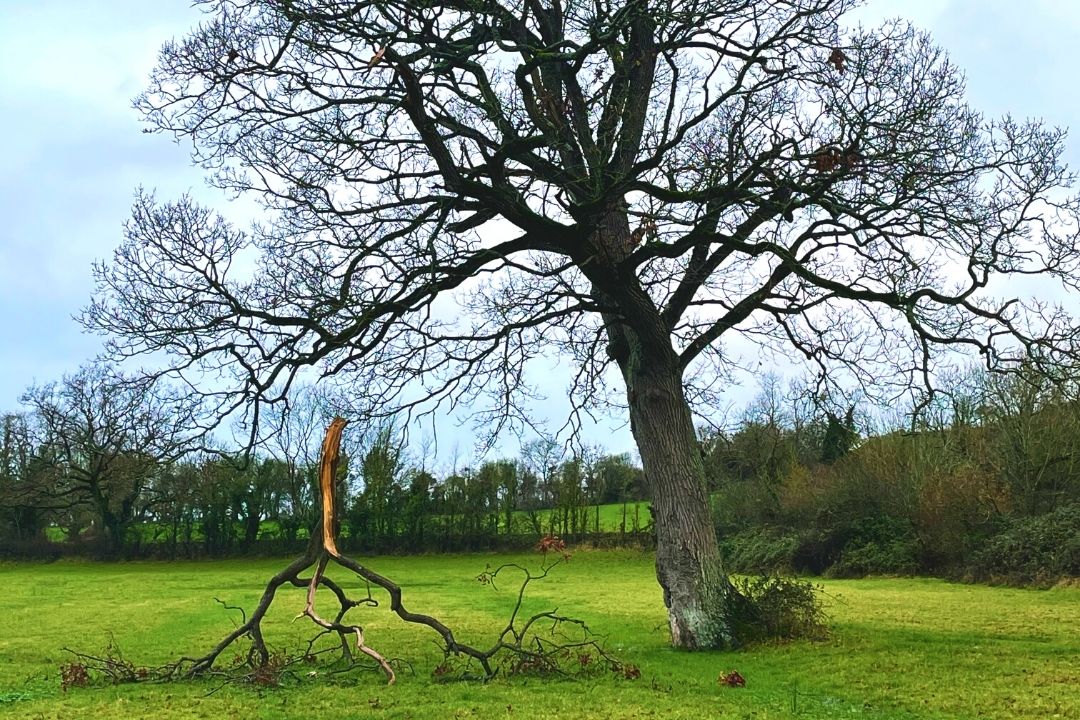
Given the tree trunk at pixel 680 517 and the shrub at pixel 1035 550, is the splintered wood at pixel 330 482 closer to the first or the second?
the tree trunk at pixel 680 517

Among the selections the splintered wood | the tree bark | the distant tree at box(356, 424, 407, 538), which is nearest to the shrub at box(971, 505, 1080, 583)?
the tree bark

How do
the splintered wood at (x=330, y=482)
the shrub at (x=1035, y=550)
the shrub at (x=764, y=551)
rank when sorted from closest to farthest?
the splintered wood at (x=330, y=482), the shrub at (x=1035, y=550), the shrub at (x=764, y=551)

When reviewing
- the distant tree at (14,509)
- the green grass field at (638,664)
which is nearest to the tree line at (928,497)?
the green grass field at (638,664)

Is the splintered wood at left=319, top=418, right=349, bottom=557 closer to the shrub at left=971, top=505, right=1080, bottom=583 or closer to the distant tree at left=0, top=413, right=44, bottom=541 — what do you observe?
the shrub at left=971, top=505, right=1080, bottom=583

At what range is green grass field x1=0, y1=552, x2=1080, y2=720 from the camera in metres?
8.06

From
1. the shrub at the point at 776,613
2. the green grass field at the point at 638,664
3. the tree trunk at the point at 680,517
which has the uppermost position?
the tree trunk at the point at 680,517

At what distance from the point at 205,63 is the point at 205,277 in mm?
2346

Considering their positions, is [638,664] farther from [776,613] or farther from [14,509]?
[14,509]

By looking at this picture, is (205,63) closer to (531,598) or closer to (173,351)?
(173,351)

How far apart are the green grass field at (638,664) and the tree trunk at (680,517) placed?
50 cm

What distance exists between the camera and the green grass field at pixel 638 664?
8.06 meters

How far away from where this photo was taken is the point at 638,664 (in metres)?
11.1

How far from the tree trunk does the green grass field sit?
1.66 ft

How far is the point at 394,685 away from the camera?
942 centimetres
